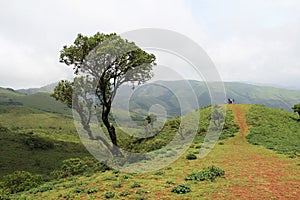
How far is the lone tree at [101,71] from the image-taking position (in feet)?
80.8

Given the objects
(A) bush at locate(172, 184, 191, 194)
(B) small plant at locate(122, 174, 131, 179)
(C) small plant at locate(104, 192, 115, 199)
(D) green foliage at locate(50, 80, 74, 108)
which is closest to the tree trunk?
(D) green foliage at locate(50, 80, 74, 108)

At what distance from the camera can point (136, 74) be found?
1113 inches

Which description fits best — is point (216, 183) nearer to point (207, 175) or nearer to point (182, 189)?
point (207, 175)

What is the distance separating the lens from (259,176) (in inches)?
712

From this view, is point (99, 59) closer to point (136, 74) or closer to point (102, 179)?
point (136, 74)

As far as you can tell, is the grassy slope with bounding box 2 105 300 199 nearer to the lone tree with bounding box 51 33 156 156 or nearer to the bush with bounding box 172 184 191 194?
the bush with bounding box 172 184 191 194

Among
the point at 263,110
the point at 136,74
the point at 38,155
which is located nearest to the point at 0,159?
the point at 38,155

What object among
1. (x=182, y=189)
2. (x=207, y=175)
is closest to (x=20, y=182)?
(x=182, y=189)

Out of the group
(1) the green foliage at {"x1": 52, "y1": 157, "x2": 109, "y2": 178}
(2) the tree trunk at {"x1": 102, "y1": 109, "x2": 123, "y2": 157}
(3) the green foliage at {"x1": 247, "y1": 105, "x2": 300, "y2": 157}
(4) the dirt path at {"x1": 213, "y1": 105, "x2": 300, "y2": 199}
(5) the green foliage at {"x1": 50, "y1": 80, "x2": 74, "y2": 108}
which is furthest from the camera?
(3) the green foliage at {"x1": 247, "y1": 105, "x2": 300, "y2": 157}

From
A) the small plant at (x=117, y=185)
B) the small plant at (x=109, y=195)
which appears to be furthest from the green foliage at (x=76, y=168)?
the small plant at (x=109, y=195)

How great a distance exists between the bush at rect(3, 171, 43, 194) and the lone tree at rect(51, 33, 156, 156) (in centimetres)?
770

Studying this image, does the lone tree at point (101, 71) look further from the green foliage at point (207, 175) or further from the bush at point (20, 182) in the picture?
the green foliage at point (207, 175)

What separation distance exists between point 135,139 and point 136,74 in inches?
369

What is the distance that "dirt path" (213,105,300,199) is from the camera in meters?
14.1
